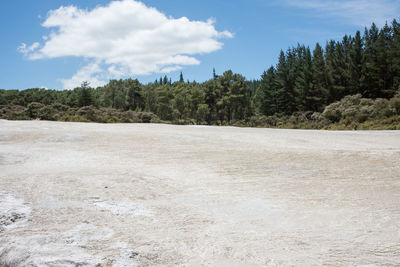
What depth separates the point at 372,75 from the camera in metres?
46.6

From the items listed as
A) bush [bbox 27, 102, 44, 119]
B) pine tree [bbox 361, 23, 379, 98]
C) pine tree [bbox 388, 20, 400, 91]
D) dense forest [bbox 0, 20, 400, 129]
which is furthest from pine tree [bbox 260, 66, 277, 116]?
bush [bbox 27, 102, 44, 119]

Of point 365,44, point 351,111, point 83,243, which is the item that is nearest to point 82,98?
point 351,111

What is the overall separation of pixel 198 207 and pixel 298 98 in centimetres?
5880

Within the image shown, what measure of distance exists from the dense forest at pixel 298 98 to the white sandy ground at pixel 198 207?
15.0m

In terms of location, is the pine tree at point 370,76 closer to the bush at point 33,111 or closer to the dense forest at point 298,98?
the dense forest at point 298,98

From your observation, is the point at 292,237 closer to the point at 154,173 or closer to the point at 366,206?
the point at 366,206

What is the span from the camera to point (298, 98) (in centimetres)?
5881

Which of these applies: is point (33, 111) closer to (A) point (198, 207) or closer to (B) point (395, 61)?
(A) point (198, 207)

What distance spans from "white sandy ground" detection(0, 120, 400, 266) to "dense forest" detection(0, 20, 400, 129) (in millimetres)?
14991

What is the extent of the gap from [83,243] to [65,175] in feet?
9.13

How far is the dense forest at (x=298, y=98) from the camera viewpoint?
23.0 m

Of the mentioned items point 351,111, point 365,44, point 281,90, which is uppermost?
point 365,44

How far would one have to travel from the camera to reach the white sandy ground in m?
2.43

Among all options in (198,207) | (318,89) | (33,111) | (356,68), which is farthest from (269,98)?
(198,207)
